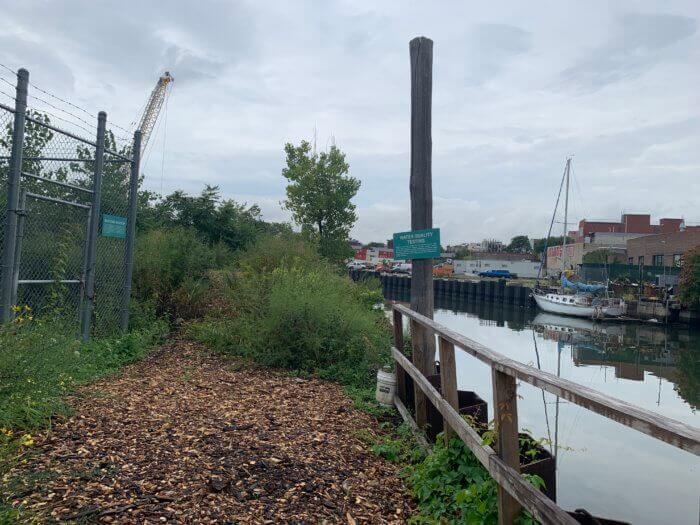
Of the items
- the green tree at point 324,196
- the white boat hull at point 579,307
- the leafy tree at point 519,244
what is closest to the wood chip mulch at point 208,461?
the green tree at point 324,196

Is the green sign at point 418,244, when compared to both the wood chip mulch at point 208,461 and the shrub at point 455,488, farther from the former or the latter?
the shrub at point 455,488

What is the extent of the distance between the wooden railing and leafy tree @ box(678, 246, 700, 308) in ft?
108

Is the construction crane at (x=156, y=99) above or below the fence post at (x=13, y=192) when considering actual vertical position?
above

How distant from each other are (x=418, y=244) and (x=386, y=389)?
1.70 m

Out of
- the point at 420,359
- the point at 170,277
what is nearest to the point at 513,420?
the point at 420,359

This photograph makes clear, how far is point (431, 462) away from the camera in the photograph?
14.3 feet

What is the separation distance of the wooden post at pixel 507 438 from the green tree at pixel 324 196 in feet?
73.1

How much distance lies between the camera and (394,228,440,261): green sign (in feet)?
21.8

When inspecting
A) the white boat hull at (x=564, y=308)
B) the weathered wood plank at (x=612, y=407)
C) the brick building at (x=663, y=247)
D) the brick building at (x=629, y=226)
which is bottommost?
the white boat hull at (x=564, y=308)

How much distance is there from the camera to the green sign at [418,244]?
666 cm

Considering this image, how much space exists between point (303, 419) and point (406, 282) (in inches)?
2175

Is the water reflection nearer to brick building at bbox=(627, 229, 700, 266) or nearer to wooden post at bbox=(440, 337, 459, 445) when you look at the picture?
wooden post at bbox=(440, 337, 459, 445)

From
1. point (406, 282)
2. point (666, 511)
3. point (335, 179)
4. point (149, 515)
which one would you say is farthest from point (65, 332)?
point (406, 282)

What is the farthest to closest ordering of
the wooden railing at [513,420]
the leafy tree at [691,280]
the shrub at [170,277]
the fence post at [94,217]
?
the leafy tree at [691,280], the shrub at [170,277], the fence post at [94,217], the wooden railing at [513,420]
